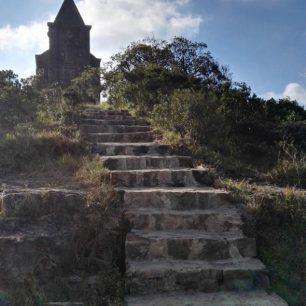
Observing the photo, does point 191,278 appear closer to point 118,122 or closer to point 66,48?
point 118,122

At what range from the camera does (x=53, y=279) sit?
158 inches

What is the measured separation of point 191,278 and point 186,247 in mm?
407

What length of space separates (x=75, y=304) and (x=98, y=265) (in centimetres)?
60

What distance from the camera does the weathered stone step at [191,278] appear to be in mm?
4027

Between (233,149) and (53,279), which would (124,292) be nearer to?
(53,279)

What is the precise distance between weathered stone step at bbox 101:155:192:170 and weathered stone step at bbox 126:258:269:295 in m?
2.51

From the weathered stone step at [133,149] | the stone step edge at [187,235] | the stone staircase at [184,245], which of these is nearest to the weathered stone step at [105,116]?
the weathered stone step at [133,149]

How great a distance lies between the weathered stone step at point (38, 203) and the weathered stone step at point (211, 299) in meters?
1.28

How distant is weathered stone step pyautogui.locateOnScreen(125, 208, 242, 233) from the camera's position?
15.6ft

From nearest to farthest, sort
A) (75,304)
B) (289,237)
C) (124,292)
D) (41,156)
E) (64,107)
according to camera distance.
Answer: (75,304), (124,292), (289,237), (41,156), (64,107)

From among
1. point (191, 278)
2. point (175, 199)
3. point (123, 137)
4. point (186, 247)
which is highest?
point (123, 137)

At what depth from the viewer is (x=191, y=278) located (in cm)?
408

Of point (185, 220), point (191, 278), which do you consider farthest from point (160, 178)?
point (191, 278)

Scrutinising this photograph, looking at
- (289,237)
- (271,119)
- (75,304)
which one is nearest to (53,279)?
(75,304)
